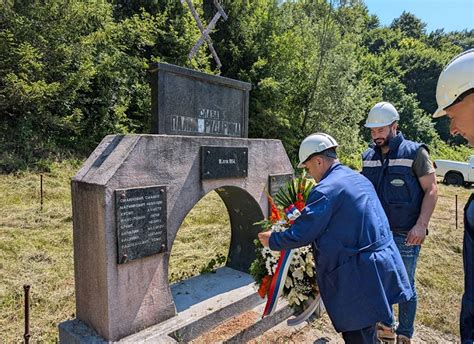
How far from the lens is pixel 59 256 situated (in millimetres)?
5922

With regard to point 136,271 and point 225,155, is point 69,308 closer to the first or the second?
point 136,271

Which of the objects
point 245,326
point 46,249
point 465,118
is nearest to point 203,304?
point 245,326

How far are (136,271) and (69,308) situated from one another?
1.90 m

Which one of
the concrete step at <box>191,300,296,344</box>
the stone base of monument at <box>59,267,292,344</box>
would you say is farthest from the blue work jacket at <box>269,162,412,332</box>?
the stone base of monument at <box>59,267,292,344</box>

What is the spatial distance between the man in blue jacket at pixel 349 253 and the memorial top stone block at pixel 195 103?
1806 mm

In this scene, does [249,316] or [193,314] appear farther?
[249,316]

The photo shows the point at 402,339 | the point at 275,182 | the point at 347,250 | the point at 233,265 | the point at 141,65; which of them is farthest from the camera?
the point at 141,65

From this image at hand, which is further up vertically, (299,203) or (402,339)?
(299,203)

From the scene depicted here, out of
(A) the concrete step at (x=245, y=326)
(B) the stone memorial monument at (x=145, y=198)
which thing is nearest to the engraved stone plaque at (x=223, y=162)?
(B) the stone memorial monument at (x=145, y=198)

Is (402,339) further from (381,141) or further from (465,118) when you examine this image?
(465,118)

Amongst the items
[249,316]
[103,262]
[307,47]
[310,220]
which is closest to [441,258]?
[249,316]

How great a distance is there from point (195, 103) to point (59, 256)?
4.09m

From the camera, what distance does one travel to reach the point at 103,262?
2893mm

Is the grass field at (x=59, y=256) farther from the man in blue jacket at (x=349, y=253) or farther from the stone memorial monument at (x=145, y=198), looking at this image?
the man in blue jacket at (x=349, y=253)
